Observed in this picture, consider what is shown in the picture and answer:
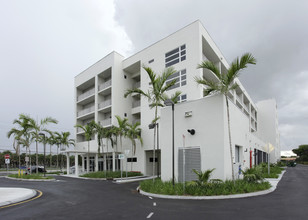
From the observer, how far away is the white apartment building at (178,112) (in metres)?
13.2

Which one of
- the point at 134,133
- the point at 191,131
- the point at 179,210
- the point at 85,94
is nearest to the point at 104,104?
the point at 85,94

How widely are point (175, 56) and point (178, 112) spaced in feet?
40.1

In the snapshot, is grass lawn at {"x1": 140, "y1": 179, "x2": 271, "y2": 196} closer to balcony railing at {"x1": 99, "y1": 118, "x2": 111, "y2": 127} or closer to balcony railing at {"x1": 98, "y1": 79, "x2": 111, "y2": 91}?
balcony railing at {"x1": 99, "y1": 118, "x2": 111, "y2": 127}

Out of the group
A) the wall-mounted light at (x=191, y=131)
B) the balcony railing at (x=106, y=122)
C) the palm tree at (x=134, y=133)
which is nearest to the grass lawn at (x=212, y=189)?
the wall-mounted light at (x=191, y=131)

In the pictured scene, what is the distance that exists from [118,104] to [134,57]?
268 inches

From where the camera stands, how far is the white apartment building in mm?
13156

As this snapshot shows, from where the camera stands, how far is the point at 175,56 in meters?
25.4

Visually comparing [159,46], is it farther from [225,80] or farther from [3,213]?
[3,213]

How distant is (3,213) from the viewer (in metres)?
8.25

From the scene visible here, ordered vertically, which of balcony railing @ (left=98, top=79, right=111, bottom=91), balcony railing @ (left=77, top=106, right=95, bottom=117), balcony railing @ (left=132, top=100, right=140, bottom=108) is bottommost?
balcony railing @ (left=77, top=106, right=95, bottom=117)

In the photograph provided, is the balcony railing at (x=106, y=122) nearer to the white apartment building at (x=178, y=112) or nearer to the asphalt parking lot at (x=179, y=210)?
the white apartment building at (x=178, y=112)

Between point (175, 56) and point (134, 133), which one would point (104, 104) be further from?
point (175, 56)

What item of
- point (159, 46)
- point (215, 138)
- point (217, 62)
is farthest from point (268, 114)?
point (215, 138)

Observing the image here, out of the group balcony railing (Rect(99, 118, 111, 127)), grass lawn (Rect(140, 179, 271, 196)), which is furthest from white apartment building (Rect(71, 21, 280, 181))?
grass lawn (Rect(140, 179, 271, 196))
